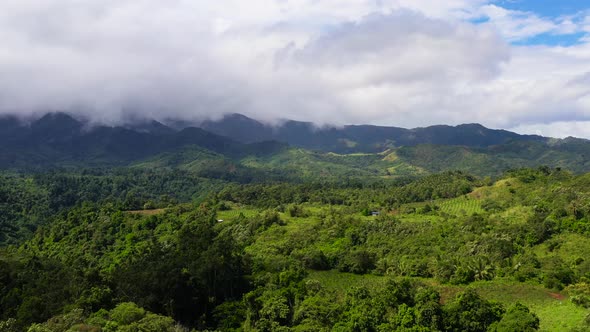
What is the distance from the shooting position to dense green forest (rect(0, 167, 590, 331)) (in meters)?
41.4

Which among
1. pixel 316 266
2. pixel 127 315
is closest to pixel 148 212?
pixel 316 266


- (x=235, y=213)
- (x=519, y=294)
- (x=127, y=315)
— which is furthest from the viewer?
(x=235, y=213)

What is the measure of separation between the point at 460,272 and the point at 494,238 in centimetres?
1327

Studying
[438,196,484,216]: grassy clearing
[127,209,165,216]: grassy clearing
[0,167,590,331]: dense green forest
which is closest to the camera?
[0,167,590,331]: dense green forest

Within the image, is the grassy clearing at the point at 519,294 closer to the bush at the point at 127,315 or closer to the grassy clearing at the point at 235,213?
the bush at the point at 127,315

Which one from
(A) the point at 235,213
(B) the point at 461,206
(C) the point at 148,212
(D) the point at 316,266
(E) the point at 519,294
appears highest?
(B) the point at 461,206

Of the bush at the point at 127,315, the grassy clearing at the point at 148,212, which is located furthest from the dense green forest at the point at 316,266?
the grassy clearing at the point at 148,212

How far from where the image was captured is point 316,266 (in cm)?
7350

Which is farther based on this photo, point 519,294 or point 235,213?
point 235,213

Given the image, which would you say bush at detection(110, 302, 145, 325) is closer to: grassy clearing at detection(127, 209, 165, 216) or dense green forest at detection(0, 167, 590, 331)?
dense green forest at detection(0, 167, 590, 331)

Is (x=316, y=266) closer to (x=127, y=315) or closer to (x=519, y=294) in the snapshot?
(x=519, y=294)

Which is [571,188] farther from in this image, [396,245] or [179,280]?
[179,280]

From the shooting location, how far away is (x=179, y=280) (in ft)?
166

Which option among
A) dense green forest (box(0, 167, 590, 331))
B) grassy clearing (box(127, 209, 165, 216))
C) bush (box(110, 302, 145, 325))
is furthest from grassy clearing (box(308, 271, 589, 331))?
grassy clearing (box(127, 209, 165, 216))
